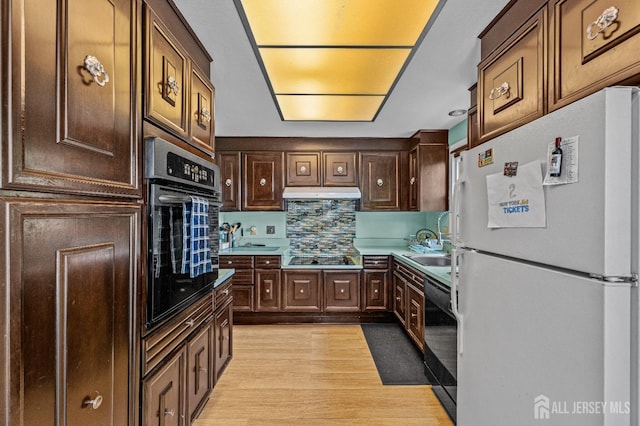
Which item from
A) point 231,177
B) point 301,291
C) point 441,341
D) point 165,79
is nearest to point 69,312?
point 165,79

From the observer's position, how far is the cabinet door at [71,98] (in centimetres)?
69

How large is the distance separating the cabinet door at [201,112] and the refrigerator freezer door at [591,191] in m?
1.58

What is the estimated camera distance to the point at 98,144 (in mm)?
968

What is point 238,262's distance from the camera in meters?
3.75

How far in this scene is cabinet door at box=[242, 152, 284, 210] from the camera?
13.1ft

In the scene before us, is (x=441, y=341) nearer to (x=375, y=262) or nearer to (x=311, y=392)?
(x=311, y=392)

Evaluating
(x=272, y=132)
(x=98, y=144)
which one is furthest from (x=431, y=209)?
(x=98, y=144)

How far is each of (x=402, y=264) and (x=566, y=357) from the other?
252 cm

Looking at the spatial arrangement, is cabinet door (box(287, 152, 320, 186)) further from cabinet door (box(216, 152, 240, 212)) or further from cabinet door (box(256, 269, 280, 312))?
cabinet door (box(256, 269, 280, 312))

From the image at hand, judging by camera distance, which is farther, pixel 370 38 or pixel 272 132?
pixel 272 132

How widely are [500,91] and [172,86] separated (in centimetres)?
161

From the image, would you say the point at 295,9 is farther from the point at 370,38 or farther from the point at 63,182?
the point at 63,182

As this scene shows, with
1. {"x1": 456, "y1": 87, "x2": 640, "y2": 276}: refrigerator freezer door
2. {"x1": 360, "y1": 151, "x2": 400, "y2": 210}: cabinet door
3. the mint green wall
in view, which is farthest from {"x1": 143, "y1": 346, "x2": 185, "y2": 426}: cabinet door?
the mint green wall

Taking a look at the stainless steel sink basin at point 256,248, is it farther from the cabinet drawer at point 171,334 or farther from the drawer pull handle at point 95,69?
the drawer pull handle at point 95,69
